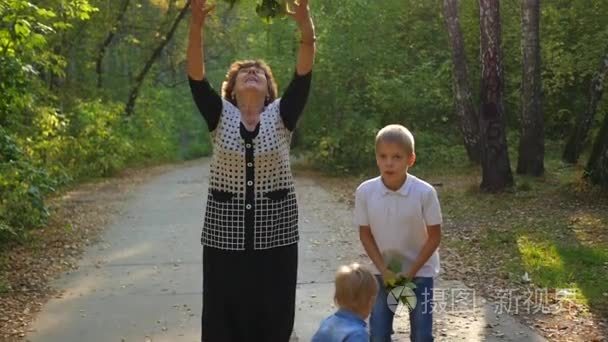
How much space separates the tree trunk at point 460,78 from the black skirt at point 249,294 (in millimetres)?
12439

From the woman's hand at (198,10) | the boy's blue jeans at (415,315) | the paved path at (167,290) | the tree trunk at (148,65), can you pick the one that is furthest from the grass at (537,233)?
the tree trunk at (148,65)

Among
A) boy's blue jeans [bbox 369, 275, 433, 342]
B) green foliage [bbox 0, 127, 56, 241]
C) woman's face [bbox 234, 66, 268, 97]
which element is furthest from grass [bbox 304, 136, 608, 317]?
green foliage [bbox 0, 127, 56, 241]

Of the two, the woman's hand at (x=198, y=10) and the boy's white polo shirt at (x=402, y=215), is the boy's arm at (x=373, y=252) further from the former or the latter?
the woman's hand at (x=198, y=10)

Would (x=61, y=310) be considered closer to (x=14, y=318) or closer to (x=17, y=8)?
(x=14, y=318)

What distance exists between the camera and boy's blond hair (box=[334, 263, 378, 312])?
10.2 ft

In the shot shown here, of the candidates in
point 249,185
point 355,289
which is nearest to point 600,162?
point 249,185

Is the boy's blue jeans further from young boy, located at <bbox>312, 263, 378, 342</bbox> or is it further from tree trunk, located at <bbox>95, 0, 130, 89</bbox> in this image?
tree trunk, located at <bbox>95, 0, 130, 89</bbox>

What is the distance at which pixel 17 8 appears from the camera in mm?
7543

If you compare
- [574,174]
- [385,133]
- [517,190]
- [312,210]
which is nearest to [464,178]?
[574,174]

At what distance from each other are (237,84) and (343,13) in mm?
15069

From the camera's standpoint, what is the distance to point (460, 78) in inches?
637

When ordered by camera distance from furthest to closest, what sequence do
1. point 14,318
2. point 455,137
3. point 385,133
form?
point 455,137 < point 14,318 < point 385,133

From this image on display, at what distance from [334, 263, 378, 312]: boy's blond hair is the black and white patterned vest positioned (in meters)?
0.75

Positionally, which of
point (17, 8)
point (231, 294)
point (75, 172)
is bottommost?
point (75, 172)
